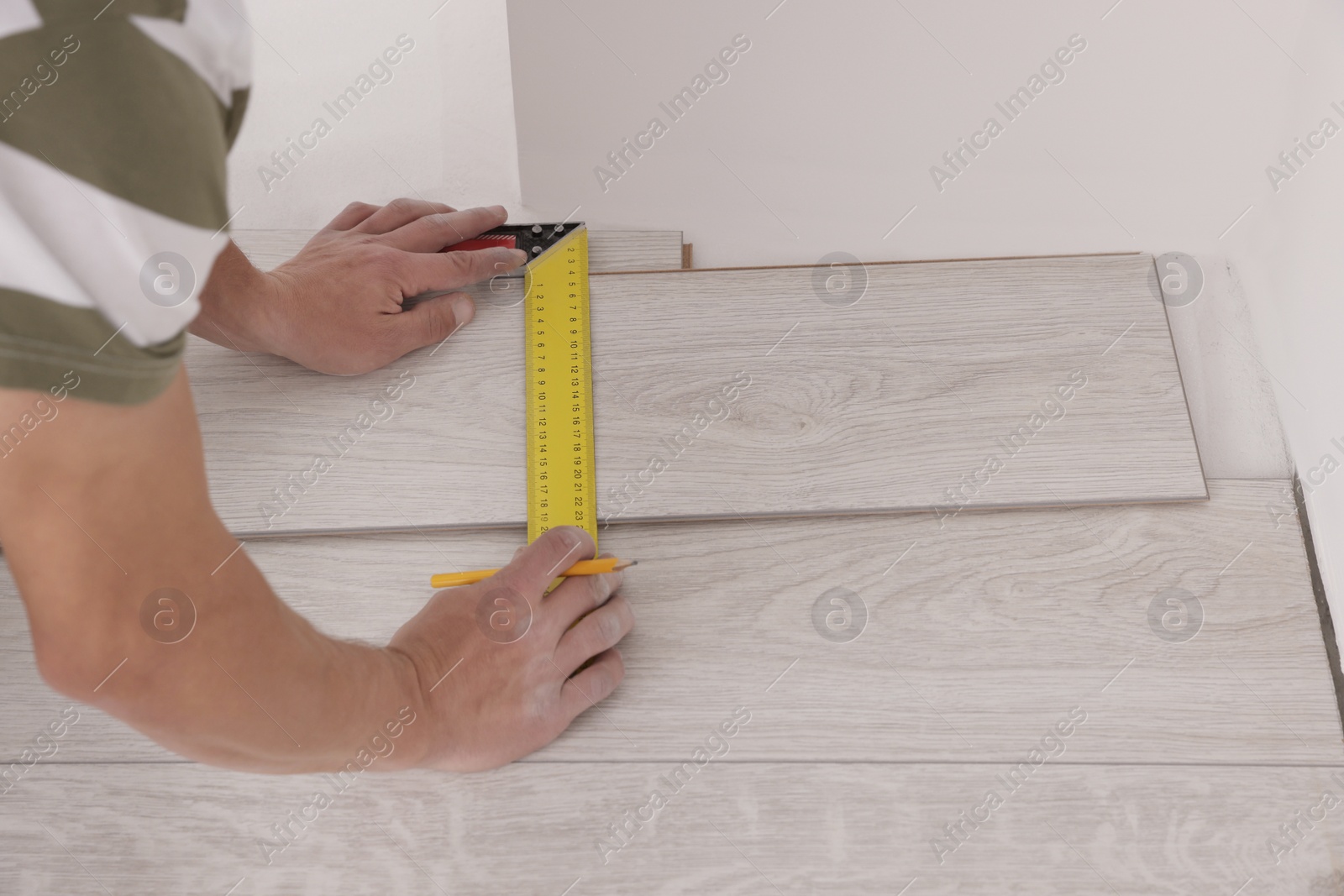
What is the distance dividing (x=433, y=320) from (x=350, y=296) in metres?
0.11

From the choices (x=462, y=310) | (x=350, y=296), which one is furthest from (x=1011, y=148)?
(x=350, y=296)

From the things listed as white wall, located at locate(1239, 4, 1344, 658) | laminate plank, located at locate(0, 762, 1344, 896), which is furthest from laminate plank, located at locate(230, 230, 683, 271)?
white wall, located at locate(1239, 4, 1344, 658)

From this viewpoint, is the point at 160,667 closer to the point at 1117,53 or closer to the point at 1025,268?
the point at 1025,268

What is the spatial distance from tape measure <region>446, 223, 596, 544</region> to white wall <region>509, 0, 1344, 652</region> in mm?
101

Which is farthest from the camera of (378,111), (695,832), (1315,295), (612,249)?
(378,111)

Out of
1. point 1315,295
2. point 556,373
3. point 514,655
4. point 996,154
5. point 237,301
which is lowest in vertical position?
point 514,655

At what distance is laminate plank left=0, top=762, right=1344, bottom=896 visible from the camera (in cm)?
98

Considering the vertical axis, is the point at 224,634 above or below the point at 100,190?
below

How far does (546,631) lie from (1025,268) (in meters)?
0.80

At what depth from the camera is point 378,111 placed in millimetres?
1592

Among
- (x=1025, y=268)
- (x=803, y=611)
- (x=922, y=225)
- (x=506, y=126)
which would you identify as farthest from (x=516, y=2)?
(x=803, y=611)

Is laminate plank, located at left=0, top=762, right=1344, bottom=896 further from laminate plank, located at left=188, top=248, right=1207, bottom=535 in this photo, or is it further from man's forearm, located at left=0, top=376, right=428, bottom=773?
laminate plank, located at left=188, top=248, right=1207, bottom=535

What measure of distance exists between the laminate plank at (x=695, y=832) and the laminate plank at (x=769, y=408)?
1.03 feet

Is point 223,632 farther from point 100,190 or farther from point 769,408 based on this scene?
point 769,408
